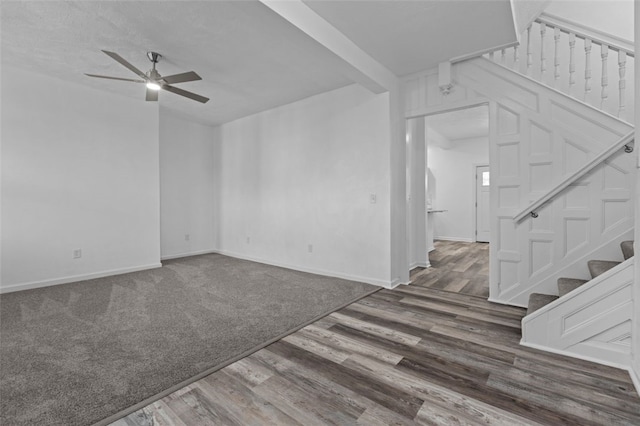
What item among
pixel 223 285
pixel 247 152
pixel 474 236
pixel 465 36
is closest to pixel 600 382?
pixel 465 36

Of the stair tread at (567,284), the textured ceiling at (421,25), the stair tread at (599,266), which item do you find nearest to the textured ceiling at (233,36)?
the textured ceiling at (421,25)

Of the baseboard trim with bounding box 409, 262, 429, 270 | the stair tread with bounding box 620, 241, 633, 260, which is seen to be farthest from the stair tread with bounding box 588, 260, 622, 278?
the baseboard trim with bounding box 409, 262, 429, 270

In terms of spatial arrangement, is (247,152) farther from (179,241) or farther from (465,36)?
(465,36)

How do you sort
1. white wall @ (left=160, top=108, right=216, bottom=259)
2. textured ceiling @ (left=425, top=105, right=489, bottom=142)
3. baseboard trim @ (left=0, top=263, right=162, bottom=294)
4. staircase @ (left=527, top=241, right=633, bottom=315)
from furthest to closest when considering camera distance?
textured ceiling @ (left=425, top=105, right=489, bottom=142)
white wall @ (left=160, top=108, right=216, bottom=259)
baseboard trim @ (left=0, top=263, right=162, bottom=294)
staircase @ (left=527, top=241, right=633, bottom=315)

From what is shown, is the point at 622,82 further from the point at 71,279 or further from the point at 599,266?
the point at 71,279

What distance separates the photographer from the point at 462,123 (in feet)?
20.6

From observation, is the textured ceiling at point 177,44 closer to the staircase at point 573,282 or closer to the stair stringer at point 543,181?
the stair stringer at point 543,181

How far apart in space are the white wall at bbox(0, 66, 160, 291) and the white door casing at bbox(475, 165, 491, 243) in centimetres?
761

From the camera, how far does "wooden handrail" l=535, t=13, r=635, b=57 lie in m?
2.49

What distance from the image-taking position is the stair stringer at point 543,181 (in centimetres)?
247

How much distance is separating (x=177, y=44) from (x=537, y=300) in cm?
A: 425

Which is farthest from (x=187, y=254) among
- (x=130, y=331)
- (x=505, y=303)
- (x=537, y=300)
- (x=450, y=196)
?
(x=450, y=196)

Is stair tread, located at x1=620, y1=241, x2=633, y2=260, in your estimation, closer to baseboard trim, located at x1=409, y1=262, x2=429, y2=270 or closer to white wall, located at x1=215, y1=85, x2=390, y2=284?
white wall, located at x1=215, y1=85, x2=390, y2=284

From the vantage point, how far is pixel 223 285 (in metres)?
3.66
